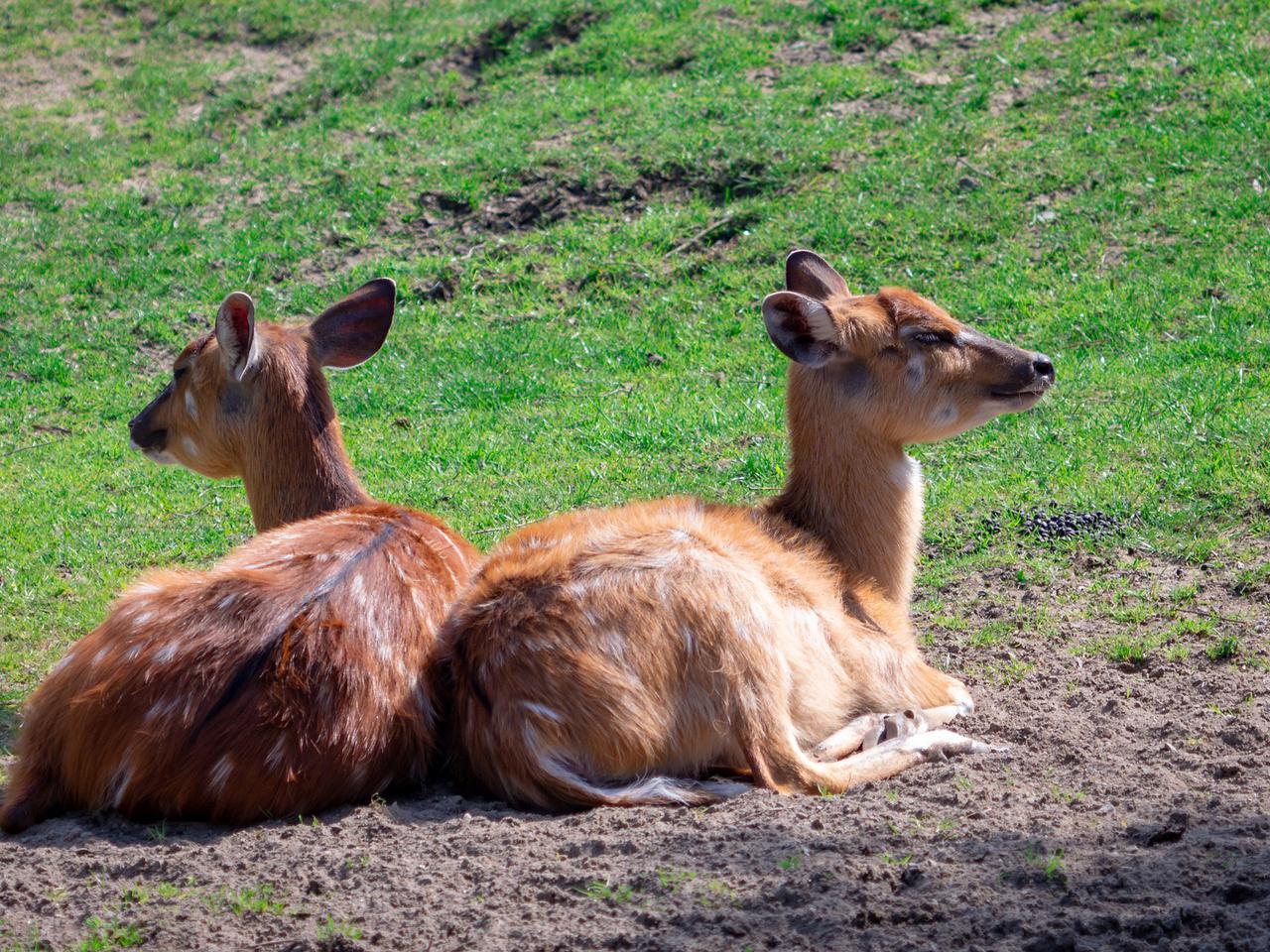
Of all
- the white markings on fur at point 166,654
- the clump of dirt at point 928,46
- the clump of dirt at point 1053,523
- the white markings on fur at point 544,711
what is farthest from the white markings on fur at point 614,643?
the clump of dirt at point 928,46

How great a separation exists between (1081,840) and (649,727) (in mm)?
1330

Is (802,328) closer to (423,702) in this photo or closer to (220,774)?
(423,702)

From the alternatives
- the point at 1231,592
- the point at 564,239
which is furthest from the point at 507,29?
the point at 1231,592

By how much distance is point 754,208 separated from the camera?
1194 cm

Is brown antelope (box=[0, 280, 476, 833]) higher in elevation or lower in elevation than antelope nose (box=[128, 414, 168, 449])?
lower

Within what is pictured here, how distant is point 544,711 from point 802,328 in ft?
6.67

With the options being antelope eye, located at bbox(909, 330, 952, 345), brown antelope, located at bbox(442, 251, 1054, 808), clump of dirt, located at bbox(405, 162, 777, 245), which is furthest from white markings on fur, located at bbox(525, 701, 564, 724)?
clump of dirt, located at bbox(405, 162, 777, 245)

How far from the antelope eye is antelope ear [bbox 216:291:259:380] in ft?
8.98

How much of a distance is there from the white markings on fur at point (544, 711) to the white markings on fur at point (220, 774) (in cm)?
90

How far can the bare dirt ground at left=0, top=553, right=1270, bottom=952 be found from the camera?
349cm

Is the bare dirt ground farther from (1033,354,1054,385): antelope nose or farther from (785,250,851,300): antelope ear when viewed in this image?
(785,250,851,300): antelope ear

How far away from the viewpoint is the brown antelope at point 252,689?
4359 millimetres

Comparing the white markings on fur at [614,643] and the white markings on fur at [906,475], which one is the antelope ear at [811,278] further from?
the white markings on fur at [614,643]

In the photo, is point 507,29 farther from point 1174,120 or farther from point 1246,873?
point 1246,873
